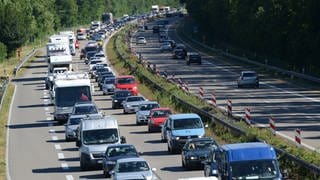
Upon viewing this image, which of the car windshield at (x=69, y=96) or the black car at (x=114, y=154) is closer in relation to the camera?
the black car at (x=114, y=154)

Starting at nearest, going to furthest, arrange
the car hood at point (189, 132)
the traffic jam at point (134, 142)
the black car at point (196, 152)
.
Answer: the traffic jam at point (134, 142) → the black car at point (196, 152) → the car hood at point (189, 132)

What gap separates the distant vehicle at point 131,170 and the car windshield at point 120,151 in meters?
3.14

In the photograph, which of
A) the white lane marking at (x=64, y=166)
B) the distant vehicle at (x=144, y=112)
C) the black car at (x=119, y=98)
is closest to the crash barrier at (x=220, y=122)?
the distant vehicle at (x=144, y=112)

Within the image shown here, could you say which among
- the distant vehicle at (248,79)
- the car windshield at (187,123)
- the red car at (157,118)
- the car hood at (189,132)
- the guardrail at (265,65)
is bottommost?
the guardrail at (265,65)

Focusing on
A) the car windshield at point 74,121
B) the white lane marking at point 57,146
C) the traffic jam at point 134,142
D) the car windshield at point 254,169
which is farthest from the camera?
the car windshield at point 74,121

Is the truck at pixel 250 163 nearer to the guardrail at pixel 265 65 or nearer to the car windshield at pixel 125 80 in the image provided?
the car windshield at pixel 125 80

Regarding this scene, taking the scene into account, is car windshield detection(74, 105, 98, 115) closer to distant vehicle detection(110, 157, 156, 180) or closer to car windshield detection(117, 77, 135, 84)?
distant vehicle detection(110, 157, 156, 180)

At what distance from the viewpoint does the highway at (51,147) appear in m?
38.6

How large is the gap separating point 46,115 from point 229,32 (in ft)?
217

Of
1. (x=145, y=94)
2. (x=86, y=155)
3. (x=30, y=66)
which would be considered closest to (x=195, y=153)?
(x=86, y=155)

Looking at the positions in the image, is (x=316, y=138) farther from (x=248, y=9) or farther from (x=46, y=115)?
(x=248, y=9)

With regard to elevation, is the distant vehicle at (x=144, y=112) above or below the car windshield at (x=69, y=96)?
below

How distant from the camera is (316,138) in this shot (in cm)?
4356

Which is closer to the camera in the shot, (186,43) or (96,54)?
(96,54)
